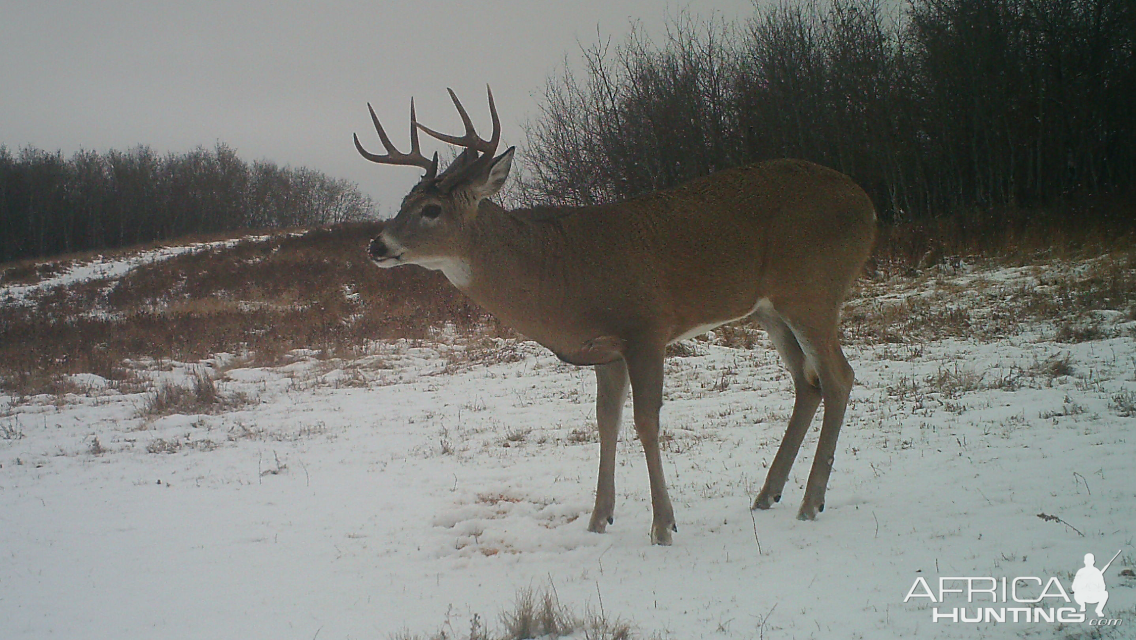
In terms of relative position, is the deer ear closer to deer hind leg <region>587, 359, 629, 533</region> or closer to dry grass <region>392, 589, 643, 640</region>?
deer hind leg <region>587, 359, 629, 533</region>

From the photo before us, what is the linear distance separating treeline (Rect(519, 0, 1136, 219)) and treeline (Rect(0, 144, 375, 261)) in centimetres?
5177

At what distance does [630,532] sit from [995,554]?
2.01 meters

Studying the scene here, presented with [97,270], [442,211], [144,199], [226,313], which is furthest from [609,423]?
[144,199]

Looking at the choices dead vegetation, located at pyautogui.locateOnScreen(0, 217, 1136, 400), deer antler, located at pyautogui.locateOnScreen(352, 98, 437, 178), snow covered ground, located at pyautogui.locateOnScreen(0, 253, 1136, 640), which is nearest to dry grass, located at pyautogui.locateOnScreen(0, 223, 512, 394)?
dead vegetation, located at pyautogui.locateOnScreen(0, 217, 1136, 400)

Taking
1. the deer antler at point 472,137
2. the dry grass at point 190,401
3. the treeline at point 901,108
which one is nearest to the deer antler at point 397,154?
the deer antler at point 472,137

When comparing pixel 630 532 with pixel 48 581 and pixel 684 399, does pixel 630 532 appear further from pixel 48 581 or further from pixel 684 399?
pixel 684 399

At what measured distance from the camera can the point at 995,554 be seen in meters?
3.56

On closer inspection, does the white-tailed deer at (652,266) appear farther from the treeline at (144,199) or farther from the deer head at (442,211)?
the treeline at (144,199)

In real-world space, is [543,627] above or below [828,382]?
below

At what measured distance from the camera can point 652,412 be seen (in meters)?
4.54

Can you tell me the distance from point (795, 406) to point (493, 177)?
8.28 feet

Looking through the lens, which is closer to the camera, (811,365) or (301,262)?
(811,365)

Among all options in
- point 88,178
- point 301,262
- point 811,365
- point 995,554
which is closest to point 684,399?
point 811,365

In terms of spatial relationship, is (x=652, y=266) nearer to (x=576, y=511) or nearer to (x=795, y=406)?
(x=795, y=406)
